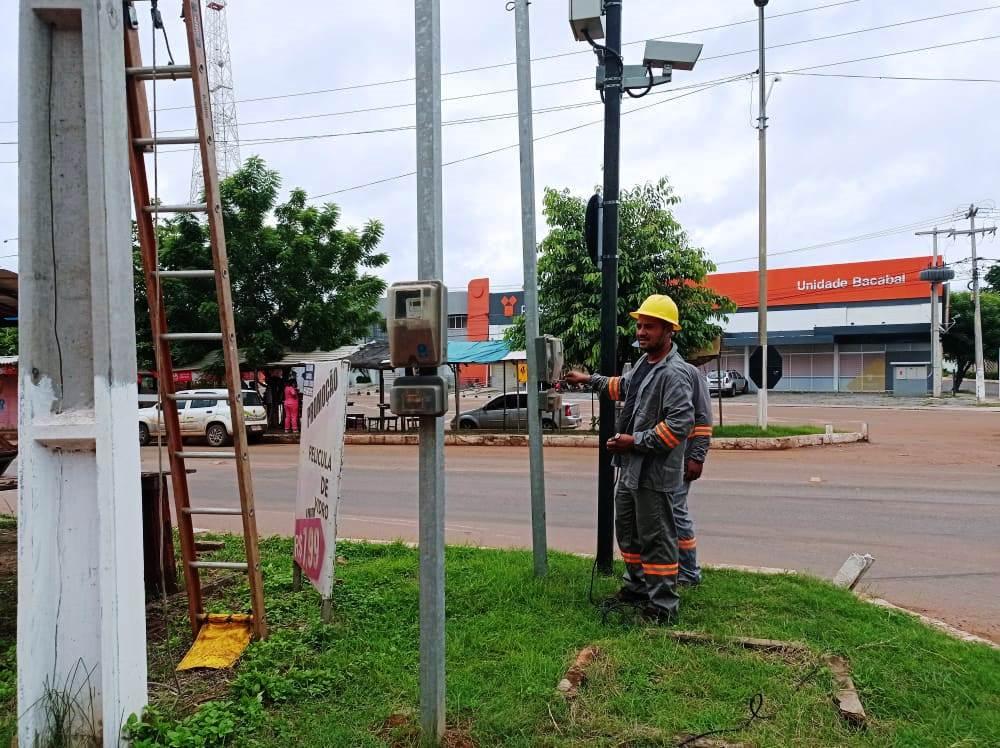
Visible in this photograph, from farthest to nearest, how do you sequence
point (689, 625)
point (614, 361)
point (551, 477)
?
point (551, 477) < point (614, 361) < point (689, 625)

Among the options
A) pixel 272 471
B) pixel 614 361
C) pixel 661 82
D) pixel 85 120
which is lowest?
pixel 272 471

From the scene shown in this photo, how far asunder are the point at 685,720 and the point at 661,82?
→ 4206mm

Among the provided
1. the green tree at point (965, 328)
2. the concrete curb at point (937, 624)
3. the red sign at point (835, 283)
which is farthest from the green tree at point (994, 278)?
the concrete curb at point (937, 624)

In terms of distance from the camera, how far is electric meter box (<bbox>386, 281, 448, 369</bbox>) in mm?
2760

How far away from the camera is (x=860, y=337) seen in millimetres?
40406

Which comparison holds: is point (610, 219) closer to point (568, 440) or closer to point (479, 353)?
point (568, 440)

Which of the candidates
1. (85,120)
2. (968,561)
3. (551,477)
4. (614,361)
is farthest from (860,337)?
(85,120)

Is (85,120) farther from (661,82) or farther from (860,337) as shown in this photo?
(860,337)

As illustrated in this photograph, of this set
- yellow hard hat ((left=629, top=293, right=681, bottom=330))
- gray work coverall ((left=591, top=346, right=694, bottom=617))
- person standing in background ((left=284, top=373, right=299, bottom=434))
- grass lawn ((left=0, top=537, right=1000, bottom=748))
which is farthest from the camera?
person standing in background ((left=284, top=373, right=299, bottom=434))

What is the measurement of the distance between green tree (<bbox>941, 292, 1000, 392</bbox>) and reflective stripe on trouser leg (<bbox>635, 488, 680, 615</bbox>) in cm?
4448

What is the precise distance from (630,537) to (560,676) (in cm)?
122

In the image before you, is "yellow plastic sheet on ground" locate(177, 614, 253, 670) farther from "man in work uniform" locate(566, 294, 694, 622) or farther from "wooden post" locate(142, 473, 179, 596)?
"man in work uniform" locate(566, 294, 694, 622)

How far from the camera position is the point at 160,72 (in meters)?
3.71

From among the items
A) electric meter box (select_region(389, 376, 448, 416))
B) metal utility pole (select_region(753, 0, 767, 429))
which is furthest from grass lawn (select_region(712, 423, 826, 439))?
electric meter box (select_region(389, 376, 448, 416))
